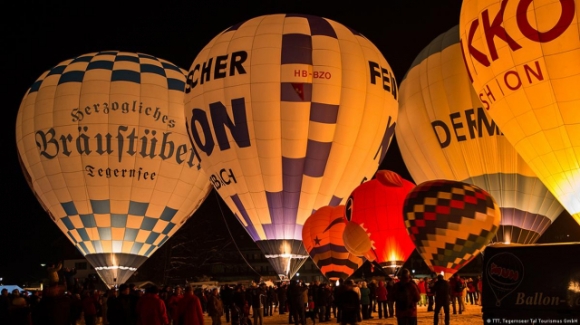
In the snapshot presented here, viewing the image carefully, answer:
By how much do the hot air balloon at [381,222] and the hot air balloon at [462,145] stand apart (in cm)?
369

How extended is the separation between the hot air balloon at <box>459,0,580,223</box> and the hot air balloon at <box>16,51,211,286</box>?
27.4ft

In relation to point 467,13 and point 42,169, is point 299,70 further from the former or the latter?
point 42,169

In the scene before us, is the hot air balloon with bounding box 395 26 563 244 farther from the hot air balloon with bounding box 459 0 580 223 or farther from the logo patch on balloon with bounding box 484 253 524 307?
the logo patch on balloon with bounding box 484 253 524 307

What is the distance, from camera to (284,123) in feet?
48.2

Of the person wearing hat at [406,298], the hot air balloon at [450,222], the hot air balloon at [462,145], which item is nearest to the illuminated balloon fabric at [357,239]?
the hot air balloon at [450,222]

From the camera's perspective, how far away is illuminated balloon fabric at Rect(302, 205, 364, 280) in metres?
13.8

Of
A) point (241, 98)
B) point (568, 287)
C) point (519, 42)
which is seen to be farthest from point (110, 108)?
point (568, 287)

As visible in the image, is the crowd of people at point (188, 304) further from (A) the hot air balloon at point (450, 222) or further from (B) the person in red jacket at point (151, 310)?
(A) the hot air balloon at point (450, 222)

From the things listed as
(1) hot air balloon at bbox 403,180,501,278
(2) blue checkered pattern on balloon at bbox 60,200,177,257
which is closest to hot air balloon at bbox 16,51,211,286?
(2) blue checkered pattern on balloon at bbox 60,200,177,257

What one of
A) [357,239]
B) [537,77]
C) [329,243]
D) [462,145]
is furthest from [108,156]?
[537,77]

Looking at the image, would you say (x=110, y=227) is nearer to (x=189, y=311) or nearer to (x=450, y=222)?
(x=450, y=222)

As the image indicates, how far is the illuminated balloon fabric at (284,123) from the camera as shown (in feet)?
48.3

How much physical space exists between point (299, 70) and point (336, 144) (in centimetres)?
180

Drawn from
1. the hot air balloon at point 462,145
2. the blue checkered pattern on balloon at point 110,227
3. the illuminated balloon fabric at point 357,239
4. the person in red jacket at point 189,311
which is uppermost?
the hot air balloon at point 462,145
